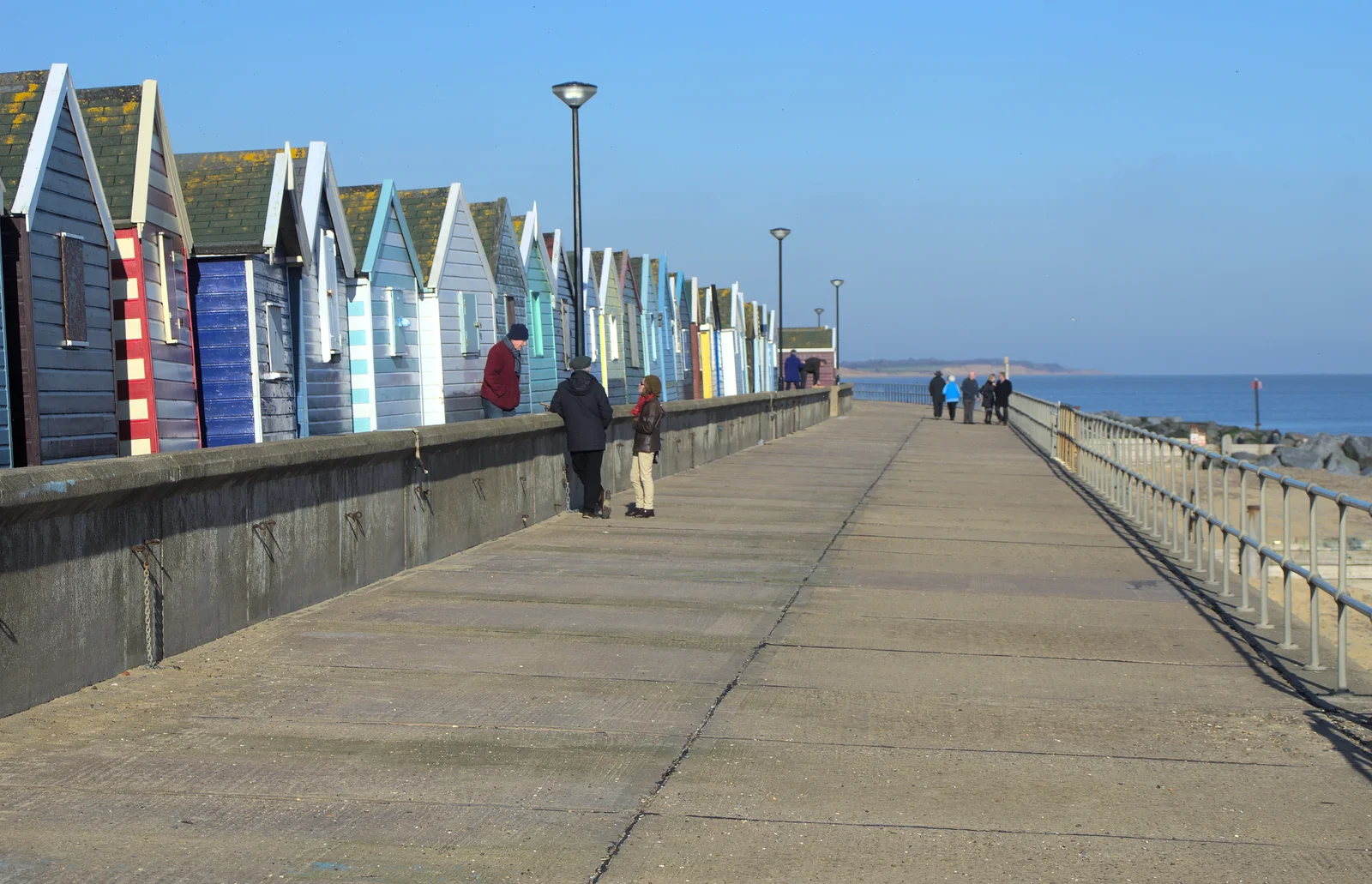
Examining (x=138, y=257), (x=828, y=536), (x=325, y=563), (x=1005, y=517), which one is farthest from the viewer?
(x=1005, y=517)

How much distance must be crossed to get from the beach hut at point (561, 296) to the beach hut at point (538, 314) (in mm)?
270

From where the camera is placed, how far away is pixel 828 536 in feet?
47.8

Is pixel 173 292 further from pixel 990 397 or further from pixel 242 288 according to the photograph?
pixel 990 397

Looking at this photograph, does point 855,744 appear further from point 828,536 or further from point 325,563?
point 828,536

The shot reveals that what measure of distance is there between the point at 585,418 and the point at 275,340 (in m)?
3.53

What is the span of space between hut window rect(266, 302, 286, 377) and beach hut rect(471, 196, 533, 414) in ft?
25.2

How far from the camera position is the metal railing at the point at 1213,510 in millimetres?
8500

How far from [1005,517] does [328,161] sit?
9001 millimetres

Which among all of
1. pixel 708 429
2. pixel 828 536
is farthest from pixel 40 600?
pixel 708 429

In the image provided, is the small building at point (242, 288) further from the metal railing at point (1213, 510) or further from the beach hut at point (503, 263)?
the metal railing at point (1213, 510)

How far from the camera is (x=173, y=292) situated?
13117 millimetres

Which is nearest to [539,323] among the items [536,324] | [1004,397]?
[536,324]

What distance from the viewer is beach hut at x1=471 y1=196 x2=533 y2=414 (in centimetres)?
2430

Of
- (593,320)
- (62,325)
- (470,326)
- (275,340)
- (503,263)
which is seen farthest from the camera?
(593,320)
